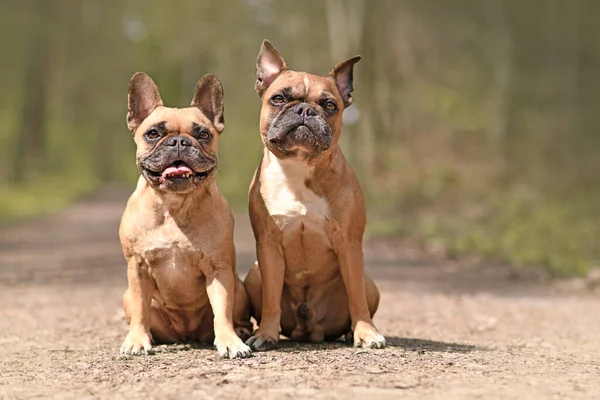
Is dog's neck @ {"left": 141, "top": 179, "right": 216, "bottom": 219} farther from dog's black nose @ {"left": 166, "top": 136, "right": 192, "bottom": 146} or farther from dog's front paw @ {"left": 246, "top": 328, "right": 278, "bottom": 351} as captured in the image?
dog's front paw @ {"left": 246, "top": 328, "right": 278, "bottom": 351}

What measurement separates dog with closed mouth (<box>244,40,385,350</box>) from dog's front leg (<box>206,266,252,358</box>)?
291 mm

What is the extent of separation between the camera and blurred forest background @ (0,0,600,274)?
17.6 metres

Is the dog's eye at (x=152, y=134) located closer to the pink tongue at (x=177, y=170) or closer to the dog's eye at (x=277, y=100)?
the pink tongue at (x=177, y=170)

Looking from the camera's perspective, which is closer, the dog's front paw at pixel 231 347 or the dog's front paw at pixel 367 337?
the dog's front paw at pixel 231 347

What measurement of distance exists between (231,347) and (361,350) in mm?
865

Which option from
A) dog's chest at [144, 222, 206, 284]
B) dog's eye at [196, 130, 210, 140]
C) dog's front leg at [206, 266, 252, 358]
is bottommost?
dog's front leg at [206, 266, 252, 358]

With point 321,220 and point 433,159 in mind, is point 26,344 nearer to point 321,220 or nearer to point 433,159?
point 321,220

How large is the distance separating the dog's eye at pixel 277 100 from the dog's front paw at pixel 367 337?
1.54 meters

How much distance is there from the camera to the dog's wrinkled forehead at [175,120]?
5270 mm

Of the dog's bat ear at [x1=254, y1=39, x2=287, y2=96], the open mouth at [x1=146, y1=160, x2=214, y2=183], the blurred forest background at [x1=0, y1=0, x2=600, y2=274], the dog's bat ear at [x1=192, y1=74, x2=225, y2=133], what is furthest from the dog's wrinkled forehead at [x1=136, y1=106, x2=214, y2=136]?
the blurred forest background at [x1=0, y1=0, x2=600, y2=274]

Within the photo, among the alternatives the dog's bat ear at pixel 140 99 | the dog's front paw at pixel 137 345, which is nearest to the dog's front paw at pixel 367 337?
the dog's front paw at pixel 137 345

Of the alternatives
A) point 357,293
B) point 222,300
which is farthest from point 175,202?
point 357,293

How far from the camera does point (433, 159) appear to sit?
23.2 metres

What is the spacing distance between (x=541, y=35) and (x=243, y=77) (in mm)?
14555
